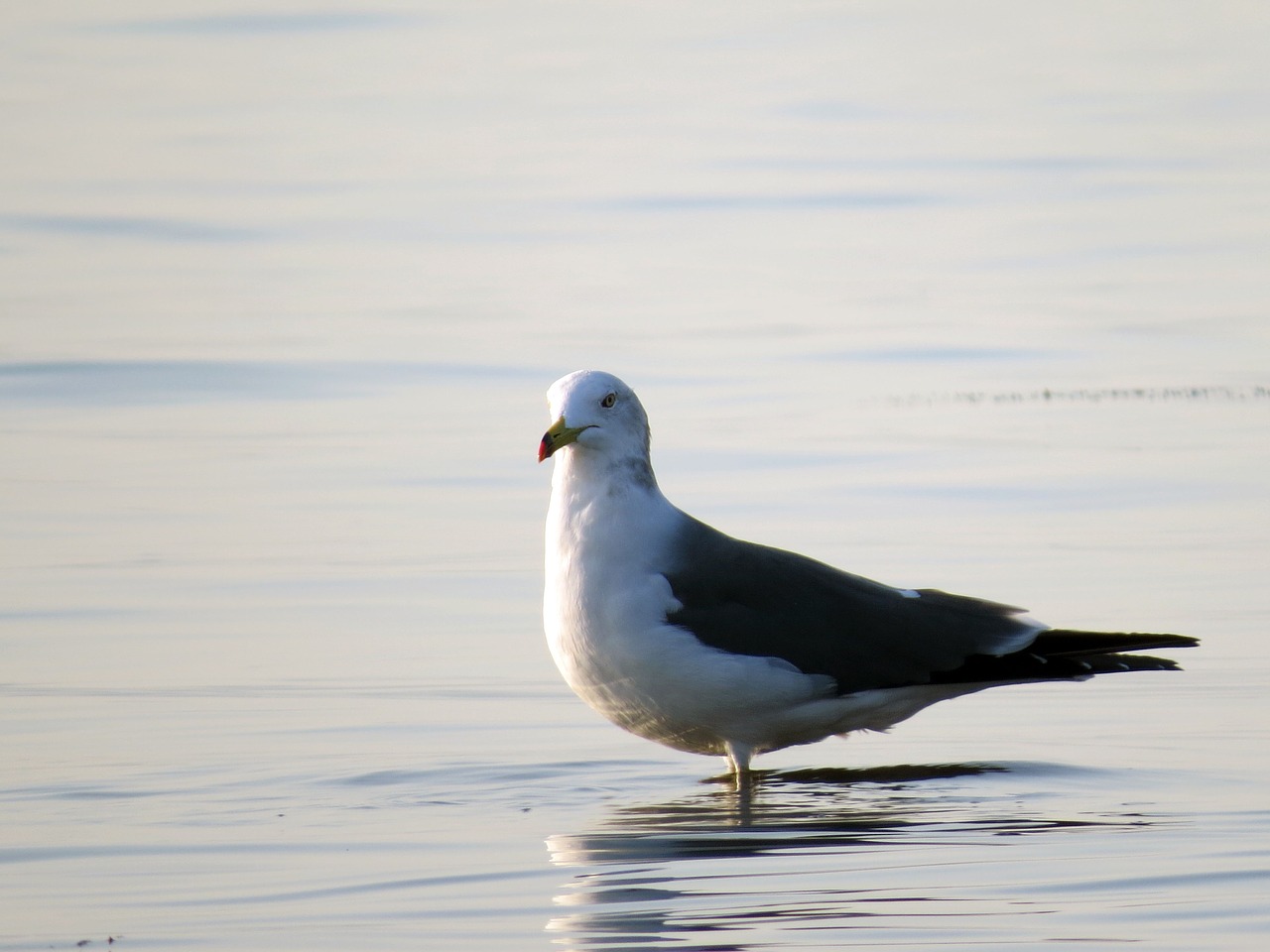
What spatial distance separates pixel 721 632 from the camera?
7.83m

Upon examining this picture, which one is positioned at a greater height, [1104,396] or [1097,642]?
[1104,396]

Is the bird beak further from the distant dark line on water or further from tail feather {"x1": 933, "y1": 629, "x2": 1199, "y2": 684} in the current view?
the distant dark line on water

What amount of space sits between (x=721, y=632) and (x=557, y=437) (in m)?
0.82

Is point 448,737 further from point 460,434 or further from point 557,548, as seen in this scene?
point 460,434

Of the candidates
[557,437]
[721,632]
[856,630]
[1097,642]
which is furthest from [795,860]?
[1097,642]

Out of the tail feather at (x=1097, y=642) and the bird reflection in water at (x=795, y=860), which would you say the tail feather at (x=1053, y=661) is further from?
the bird reflection in water at (x=795, y=860)

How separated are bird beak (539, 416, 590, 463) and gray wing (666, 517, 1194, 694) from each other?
0.50 m

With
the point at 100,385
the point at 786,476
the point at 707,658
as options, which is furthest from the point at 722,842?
the point at 100,385

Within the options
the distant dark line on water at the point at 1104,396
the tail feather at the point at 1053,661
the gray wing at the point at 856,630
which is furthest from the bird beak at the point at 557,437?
the distant dark line on water at the point at 1104,396

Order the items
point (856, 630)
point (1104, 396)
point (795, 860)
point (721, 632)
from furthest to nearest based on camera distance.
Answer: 1. point (1104, 396)
2. point (856, 630)
3. point (721, 632)
4. point (795, 860)

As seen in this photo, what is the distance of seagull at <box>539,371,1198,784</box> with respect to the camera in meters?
7.74

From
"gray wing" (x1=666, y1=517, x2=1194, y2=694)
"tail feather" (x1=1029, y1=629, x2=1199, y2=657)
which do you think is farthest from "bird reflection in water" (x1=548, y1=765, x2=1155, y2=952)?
"tail feather" (x1=1029, y1=629, x2=1199, y2=657)

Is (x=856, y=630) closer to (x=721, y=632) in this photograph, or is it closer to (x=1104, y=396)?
(x=721, y=632)

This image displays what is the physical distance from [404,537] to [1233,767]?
4.72 meters
